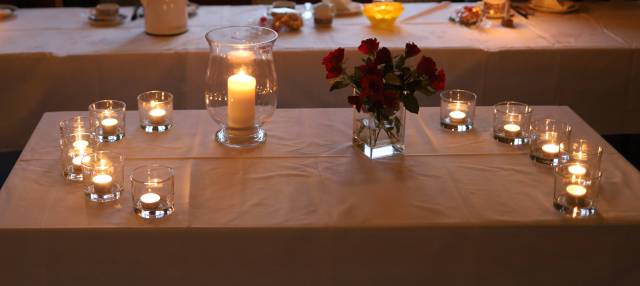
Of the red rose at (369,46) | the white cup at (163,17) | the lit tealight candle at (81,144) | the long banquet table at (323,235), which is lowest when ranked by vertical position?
the long banquet table at (323,235)

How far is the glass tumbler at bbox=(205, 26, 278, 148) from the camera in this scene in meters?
1.68

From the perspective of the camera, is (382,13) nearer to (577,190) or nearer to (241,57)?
(241,57)

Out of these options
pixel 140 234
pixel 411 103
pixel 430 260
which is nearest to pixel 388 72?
pixel 411 103

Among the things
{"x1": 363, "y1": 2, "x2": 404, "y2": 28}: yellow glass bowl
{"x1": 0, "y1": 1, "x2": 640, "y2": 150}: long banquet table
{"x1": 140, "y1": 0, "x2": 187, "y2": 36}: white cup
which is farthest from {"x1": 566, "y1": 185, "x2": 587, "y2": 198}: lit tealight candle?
{"x1": 140, "y1": 0, "x2": 187, "y2": 36}: white cup

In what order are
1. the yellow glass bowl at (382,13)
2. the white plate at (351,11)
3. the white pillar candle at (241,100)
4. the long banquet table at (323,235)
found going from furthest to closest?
the white plate at (351,11) < the yellow glass bowl at (382,13) < the white pillar candle at (241,100) < the long banquet table at (323,235)

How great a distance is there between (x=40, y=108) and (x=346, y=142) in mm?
1186

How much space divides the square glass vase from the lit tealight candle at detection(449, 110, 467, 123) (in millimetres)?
225

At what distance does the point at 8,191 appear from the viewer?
4.98 feet

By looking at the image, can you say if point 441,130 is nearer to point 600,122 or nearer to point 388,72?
point 388,72

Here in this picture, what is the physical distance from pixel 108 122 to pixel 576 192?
101cm

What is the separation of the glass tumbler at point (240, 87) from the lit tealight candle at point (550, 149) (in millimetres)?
591

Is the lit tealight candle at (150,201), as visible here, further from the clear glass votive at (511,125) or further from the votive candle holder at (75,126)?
the clear glass votive at (511,125)

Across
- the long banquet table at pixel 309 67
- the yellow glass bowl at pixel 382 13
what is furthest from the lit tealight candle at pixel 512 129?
the yellow glass bowl at pixel 382 13

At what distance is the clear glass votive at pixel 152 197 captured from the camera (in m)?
1.43
